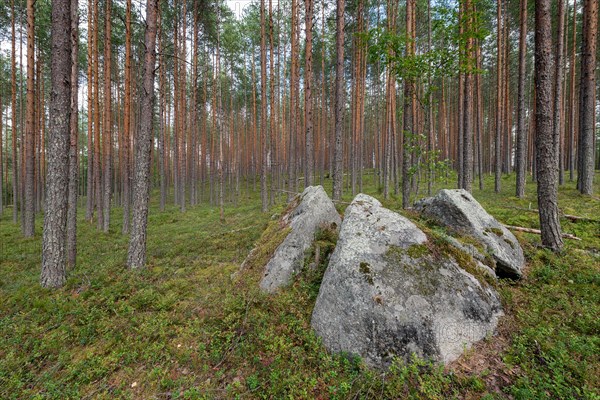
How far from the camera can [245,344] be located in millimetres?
3553

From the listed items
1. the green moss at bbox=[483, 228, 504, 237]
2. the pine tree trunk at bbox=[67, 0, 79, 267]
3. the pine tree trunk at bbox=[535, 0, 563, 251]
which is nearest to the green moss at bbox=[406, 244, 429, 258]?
the green moss at bbox=[483, 228, 504, 237]

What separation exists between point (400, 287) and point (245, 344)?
7.99 feet

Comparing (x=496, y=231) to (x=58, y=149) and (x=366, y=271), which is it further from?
(x=58, y=149)

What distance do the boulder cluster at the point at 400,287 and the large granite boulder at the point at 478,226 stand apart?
3 centimetres

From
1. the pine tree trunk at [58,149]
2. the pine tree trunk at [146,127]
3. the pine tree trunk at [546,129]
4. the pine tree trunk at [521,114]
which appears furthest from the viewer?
the pine tree trunk at [521,114]

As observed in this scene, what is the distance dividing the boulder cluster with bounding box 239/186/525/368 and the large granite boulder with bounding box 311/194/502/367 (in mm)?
12

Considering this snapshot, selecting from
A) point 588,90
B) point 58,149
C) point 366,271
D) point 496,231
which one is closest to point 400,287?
point 366,271

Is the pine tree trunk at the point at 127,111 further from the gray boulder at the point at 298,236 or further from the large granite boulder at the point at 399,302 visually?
the large granite boulder at the point at 399,302

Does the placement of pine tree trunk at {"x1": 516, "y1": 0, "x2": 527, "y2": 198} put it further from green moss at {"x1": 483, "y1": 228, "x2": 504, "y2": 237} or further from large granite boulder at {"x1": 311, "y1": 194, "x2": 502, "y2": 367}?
large granite boulder at {"x1": 311, "y1": 194, "x2": 502, "y2": 367}

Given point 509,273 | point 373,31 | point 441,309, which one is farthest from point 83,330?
point 373,31

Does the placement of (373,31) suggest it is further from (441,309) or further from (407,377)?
(407,377)

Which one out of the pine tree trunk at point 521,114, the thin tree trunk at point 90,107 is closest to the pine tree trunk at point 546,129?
the pine tree trunk at point 521,114

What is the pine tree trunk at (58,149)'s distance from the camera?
18.4ft

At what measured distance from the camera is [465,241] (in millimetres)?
4828
